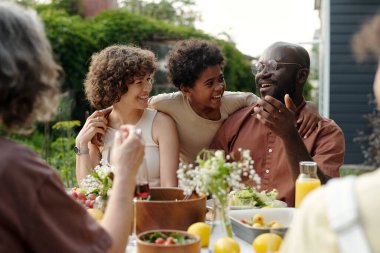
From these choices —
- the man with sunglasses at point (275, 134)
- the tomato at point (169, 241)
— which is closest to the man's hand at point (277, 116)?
the man with sunglasses at point (275, 134)

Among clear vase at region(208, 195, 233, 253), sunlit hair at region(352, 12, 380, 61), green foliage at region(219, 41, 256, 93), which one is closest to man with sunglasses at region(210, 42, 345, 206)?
clear vase at region(208, 195, 233, 253)

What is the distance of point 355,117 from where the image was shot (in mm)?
8508

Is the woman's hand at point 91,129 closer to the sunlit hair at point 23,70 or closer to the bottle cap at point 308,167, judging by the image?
the bottle cap at point 308,167

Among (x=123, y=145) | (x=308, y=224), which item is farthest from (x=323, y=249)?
(x=123, y=145)

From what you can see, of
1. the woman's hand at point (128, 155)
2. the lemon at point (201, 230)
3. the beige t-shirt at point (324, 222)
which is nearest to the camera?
the beige t-shirt at point (324, 222)

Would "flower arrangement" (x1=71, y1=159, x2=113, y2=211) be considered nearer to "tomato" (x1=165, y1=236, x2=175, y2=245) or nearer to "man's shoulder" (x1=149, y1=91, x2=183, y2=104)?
"tomato" (x1=165, y1=236, x2=175, y2=245)

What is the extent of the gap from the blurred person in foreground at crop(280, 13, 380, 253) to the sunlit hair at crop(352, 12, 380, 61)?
14.0 inches

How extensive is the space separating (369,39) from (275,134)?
1.54m

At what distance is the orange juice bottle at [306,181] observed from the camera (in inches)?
89.1

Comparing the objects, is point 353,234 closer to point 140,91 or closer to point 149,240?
point 149,240

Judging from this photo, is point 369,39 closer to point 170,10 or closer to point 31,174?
point 31,174

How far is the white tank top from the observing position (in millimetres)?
3223

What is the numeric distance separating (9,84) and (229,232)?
96cm

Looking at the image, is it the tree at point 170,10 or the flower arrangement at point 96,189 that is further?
the tree at point 170,10
